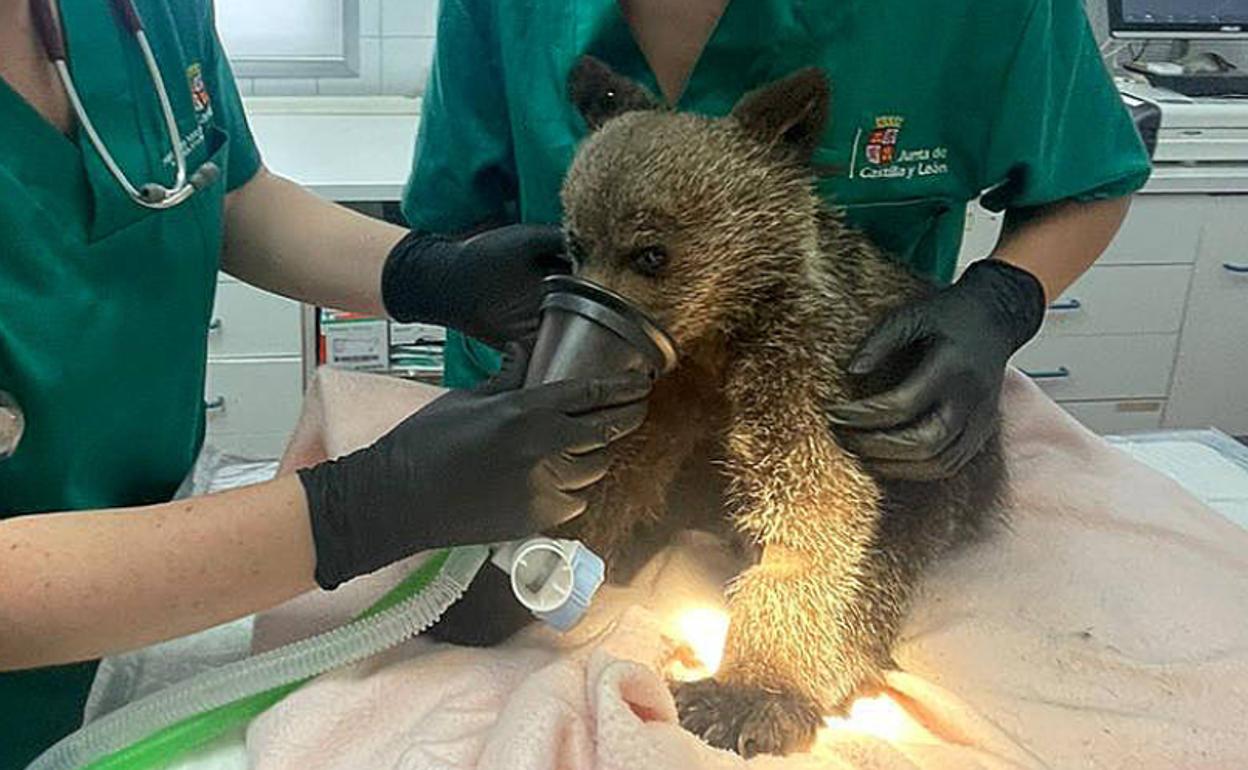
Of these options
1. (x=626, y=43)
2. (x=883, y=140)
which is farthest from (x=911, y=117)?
(x=626, y=43)

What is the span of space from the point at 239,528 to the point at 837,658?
420mm

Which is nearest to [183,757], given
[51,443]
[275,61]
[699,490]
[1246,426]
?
[51,443]

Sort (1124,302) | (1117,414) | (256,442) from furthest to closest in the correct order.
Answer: (1117,414) < (1124,302) < (256,442)

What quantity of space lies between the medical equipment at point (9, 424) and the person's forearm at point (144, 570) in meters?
0.07

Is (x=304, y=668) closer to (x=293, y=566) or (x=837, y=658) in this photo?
(x=293, y=566)

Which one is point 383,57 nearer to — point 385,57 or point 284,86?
point 385,57

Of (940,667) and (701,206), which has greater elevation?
(701,206)

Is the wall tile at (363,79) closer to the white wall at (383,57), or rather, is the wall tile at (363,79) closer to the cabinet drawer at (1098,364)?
the white wall at (383,57)

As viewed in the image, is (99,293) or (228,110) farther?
A: (228,110)

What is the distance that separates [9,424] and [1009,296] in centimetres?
76

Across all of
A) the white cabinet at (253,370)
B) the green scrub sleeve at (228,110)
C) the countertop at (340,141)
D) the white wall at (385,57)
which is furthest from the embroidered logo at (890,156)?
the white wall at (385,57)

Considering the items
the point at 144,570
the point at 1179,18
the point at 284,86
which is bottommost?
the point at 284,86

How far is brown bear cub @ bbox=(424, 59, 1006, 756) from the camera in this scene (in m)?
0.88

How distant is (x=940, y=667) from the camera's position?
38.6 inches
